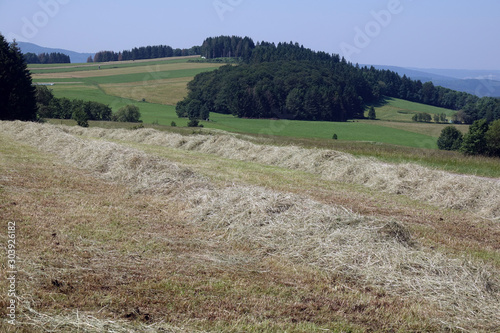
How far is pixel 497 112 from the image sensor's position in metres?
71.3

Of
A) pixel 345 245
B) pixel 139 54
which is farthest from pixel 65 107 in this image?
pixel 139 54

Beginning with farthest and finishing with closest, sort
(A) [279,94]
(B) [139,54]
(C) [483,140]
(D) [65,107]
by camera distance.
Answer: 1. (B) [139,54]
2. (A) [279,94]
3. (D) [65,107]
4. (C) [483,140]

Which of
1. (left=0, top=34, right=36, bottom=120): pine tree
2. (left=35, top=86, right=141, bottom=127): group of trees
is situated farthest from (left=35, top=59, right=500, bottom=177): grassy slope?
(left=0, top=34, right=36, bottom=120): pine tree

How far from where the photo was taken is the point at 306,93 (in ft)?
279

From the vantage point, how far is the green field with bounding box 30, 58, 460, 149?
6194 centimetres

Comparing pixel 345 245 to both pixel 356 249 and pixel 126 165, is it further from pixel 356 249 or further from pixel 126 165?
pixel 126 165

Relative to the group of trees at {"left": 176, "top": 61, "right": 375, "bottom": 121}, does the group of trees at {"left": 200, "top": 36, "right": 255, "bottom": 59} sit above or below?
above

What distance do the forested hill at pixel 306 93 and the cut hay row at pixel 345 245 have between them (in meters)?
65.0

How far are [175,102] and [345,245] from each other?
8837 cm

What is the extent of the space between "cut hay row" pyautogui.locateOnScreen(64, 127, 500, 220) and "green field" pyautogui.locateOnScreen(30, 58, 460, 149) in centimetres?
3067

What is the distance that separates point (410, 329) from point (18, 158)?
1355cm

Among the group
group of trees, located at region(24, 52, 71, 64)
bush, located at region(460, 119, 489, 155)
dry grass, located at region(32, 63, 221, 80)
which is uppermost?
group of trees, located at region(24, 52, 71, 64)

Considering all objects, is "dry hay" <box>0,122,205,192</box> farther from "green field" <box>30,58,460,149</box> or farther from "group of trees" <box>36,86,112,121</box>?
"group of trees" <box>36,86,112,121</box>

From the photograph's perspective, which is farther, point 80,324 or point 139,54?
point 139,54
